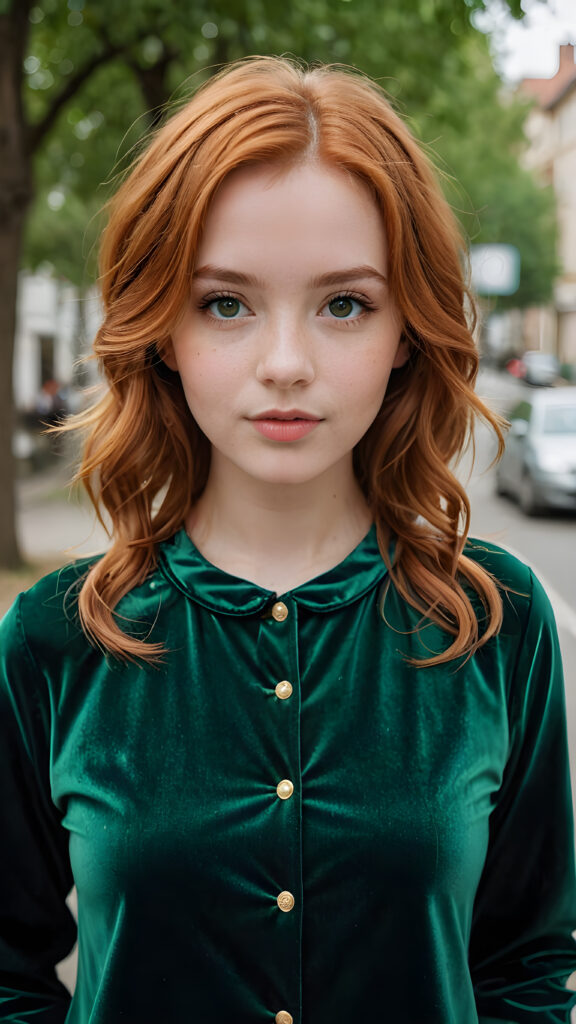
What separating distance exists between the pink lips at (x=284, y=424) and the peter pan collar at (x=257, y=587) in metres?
0.24

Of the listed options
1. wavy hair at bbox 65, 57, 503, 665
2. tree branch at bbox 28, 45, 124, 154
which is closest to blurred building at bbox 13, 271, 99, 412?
tree branch at bbox 28, 45, 124, 154

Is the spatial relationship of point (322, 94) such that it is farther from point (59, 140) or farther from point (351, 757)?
point (59, 140)

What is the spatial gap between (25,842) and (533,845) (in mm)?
707

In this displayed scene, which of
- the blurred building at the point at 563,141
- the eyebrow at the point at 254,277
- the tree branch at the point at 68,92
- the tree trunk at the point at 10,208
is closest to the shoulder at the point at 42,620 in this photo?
the eyebrow at the point at 254,277

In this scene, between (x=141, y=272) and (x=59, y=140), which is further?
(x=59, y=140)

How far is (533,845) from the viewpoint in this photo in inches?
61.1

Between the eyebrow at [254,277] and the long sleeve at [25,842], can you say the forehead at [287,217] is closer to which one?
the eyebrow at [254,277]

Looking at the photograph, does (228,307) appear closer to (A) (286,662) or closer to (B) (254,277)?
(B) (254,277)

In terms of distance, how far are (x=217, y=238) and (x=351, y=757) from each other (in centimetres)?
69

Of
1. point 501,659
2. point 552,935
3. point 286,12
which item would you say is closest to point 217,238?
point 501,659

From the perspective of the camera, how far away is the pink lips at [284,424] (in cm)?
138

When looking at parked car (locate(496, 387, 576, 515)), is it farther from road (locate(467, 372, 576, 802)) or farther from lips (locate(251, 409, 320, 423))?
lips (locate(251, 409, 320, 423))

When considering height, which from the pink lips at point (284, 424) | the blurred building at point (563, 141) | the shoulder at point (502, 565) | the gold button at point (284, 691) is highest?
the blurred building at point (563, 141)

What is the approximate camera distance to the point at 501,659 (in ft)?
5.03
